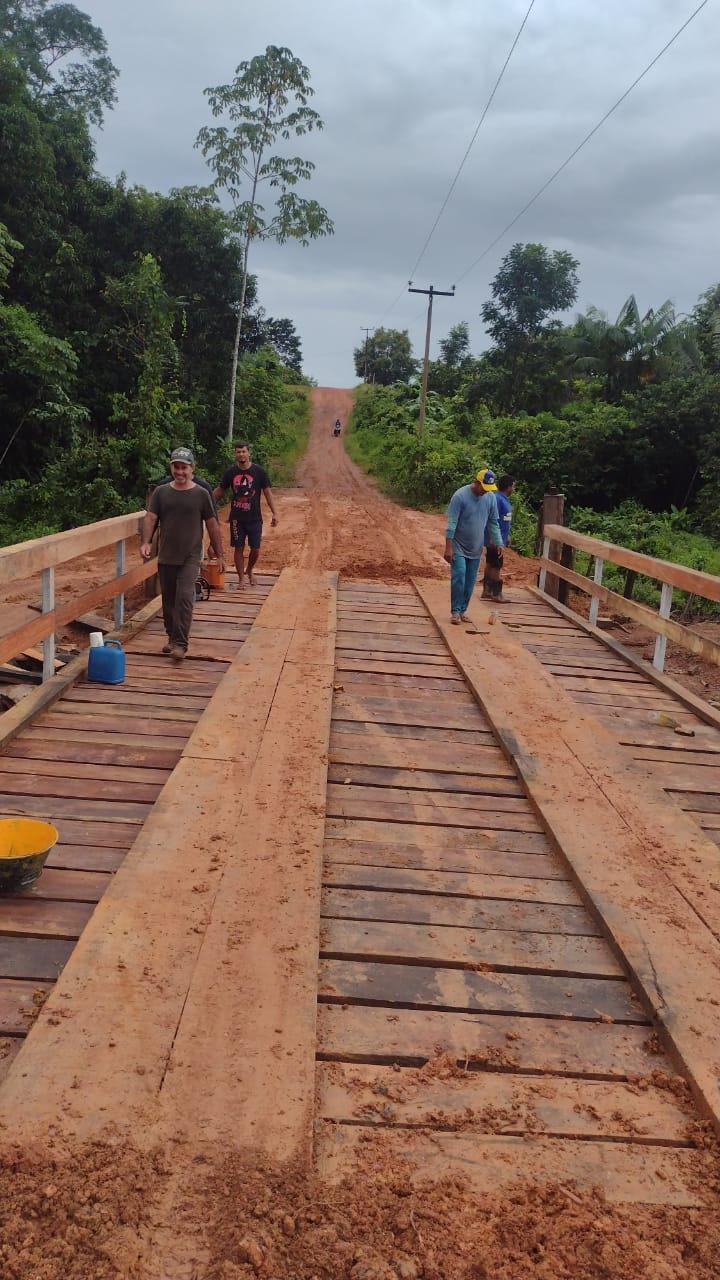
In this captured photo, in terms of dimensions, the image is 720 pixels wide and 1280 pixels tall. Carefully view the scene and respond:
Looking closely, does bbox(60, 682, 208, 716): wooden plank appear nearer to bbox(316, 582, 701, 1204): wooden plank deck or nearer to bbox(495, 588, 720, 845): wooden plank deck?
bbox(316, 582, 701, 1204): wooden plank deck

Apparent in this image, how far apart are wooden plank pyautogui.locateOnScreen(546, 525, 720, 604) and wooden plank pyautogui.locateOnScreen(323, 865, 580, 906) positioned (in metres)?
2.73

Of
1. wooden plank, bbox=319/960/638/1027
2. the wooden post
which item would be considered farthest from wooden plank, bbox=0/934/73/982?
the wooden post

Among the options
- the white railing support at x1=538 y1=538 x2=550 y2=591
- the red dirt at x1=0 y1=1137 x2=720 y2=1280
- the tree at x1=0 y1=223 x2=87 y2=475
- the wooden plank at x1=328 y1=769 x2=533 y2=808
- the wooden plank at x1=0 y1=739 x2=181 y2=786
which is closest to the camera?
the red dirt at x1=0 y1=1137 x2=720 y2=1280

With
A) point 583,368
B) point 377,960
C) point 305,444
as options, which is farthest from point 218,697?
point 305,444

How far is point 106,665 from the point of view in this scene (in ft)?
18.3

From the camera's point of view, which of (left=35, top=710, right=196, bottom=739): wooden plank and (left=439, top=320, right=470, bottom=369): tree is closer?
(left=35, top=710, right=196, bottom=739): wooden plank

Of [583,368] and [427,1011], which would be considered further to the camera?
[583,368]

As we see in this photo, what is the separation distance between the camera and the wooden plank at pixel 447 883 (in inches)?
126

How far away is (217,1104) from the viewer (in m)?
2.01

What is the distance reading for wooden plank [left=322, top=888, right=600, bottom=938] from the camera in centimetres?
300

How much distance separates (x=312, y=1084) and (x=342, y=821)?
66.3 inches

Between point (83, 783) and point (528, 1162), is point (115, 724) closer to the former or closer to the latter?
point (83, 783)

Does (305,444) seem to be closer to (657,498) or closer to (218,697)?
(657,498)

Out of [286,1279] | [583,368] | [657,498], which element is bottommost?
[286,1279]
